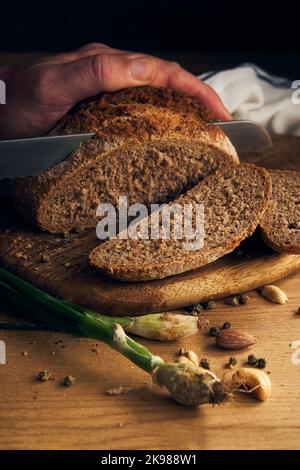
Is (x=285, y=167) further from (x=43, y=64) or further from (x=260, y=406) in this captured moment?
(x=260, y=406)

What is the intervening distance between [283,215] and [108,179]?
0.99m

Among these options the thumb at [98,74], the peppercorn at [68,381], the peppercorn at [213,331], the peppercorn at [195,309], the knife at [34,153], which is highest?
the thumb at [98,74]

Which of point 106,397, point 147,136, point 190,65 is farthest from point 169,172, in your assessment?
point 190,65

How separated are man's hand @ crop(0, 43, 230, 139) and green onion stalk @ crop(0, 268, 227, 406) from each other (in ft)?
4.09

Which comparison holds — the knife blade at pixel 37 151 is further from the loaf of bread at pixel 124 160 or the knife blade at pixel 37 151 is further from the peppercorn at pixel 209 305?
the peppercorn at pixel 209 305

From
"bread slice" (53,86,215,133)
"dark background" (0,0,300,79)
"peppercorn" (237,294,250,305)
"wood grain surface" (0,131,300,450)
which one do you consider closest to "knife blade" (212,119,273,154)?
"bread slice" (53,86,215,133)

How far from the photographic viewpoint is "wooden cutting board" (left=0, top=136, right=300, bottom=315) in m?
3.62

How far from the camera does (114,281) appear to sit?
3.72m

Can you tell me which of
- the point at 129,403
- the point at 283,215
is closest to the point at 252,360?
the point at 129,403

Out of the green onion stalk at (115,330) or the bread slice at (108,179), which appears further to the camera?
the bread slice at (108,179)

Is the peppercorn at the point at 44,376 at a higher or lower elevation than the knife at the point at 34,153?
lower

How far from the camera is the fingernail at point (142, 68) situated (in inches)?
177

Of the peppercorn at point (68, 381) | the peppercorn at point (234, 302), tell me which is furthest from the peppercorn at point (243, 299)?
the peppercorn at point (68, 381)

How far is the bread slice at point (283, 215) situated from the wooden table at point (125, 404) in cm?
46
